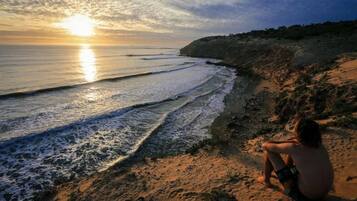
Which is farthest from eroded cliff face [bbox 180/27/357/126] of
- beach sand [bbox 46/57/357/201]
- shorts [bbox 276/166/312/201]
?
shorts [bbox 276/166/312/201]

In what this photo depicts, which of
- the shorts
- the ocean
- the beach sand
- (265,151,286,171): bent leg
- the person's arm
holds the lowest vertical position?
the ocean

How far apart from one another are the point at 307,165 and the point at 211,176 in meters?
2.85

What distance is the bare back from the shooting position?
5234mm

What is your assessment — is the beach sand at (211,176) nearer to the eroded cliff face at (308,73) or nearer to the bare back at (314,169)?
the bare back at (314,169)

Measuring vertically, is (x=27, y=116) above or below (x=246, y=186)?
below

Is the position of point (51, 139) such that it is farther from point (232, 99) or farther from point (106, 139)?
point (232, 99)

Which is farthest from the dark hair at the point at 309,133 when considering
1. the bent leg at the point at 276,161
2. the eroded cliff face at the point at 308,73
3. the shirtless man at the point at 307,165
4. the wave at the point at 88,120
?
the wave at the point at 88,120

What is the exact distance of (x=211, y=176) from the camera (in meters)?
7.66

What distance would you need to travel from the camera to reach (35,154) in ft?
34.0

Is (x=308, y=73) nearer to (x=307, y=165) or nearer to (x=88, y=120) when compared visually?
(x=88, y=120)

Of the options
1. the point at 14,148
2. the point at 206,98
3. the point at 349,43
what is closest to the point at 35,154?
the point at 14,148

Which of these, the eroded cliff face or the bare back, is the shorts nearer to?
the bare back

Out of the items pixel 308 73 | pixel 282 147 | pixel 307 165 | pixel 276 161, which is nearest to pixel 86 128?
pixel 276 161

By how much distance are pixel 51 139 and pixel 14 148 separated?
137cm
